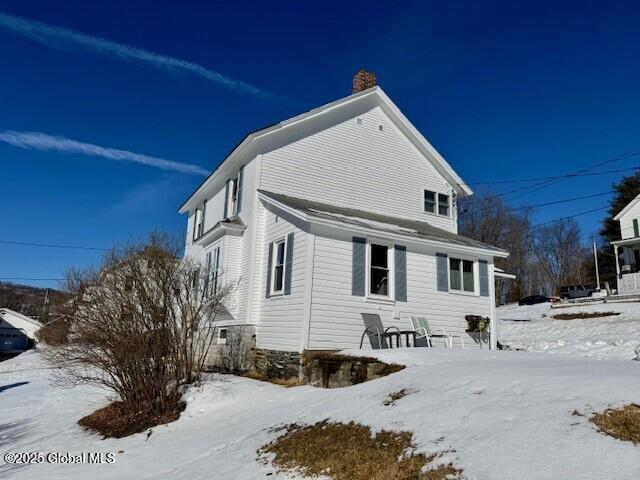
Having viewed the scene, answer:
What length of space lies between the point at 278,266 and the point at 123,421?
206 inches

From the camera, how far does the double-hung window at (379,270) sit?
12.4 m

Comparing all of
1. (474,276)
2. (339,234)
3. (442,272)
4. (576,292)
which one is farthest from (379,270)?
(576,292)

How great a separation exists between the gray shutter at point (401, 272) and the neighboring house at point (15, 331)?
47715mm

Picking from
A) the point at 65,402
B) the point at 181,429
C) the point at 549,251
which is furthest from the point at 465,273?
the point at 549,251

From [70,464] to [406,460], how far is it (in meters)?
5.87

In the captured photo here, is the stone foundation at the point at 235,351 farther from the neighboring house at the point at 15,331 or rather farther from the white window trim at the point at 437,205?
the neighboring house at the point at 15,331

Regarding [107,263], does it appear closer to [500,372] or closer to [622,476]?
[500,372]

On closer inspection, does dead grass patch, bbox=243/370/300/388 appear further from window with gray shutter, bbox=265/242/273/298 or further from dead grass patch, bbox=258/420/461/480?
dead grass patch, bbox=258/420/461/480

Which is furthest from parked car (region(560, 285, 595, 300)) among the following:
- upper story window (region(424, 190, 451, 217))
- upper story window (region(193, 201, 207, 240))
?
upper story window (region(193, 201, 207, 240))

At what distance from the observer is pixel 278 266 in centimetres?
1268

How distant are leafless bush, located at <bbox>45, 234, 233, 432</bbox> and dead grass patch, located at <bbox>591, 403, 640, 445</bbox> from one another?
8.15m

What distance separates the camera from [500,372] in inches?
250

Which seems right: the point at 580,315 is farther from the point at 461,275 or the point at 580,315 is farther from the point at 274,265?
the point at 274,265

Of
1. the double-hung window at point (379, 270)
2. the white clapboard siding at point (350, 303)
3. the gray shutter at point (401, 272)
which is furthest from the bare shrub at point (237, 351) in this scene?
the gray shutter at point (401, 272)
